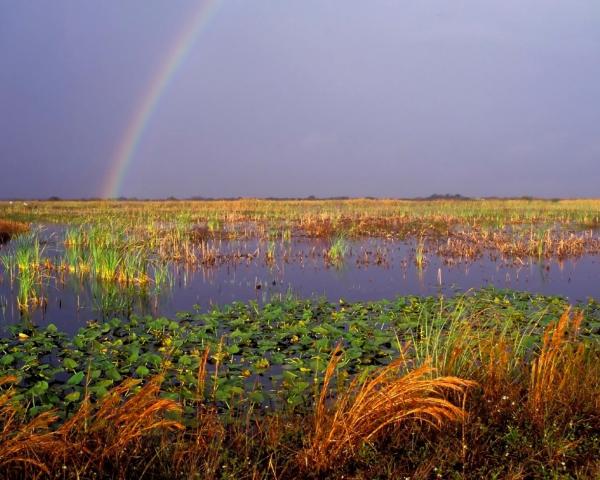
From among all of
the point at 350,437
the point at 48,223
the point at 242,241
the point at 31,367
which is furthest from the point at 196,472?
the point at 48,223

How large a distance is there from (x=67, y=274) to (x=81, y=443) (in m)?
10.7

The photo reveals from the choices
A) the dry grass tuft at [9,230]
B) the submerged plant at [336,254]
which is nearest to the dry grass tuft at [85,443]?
the submerged plant at [336,254]

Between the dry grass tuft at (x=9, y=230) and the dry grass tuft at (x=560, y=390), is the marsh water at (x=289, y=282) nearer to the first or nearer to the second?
the dry grass tuft at (x=9, y=230)

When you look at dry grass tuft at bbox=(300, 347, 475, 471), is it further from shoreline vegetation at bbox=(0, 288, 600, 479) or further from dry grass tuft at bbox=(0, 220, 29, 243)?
dry grass tuft at bbox=(0, 220, 29, 243)

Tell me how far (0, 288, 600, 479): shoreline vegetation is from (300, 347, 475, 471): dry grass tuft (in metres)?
0.01

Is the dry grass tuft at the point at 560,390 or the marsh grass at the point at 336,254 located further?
the marsh grass at the point at 336,254

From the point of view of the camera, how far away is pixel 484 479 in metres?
3.31

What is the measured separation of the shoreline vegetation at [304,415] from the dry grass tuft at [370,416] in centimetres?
1

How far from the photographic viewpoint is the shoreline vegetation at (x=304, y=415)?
3.35m

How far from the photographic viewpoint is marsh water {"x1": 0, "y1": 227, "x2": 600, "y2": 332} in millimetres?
9781

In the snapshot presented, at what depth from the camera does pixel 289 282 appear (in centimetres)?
1248

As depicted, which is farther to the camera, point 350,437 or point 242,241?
point 242,241

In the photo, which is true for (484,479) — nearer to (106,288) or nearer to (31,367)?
(31,367)

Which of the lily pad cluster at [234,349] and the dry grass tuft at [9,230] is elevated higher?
the dry grass tuft at [9,230]
